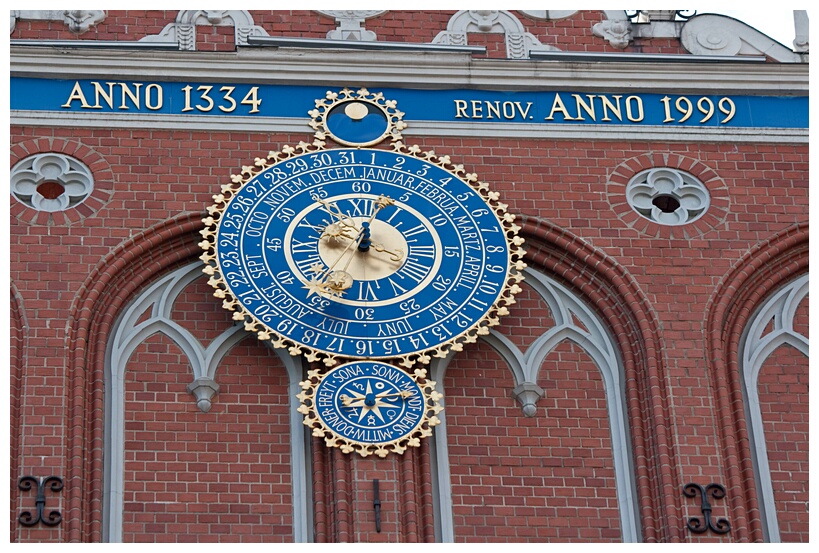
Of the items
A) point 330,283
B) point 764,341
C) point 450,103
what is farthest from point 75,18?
point 764,341

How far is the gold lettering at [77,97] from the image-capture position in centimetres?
1902

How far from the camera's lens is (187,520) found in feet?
56.8

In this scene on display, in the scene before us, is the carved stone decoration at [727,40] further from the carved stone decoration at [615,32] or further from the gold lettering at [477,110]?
the gold lettering at [477,110]

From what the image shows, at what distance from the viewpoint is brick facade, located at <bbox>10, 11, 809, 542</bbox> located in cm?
1742

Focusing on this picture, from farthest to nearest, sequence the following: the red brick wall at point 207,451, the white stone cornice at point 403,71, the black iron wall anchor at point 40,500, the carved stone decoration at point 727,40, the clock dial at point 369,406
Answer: the carved stone decoration at point 727,40 → the white stone cornice at point 403,71 → the clock dial at point 369,406 → the red brick wall at point 207,451 → the black iron wall anchor at point 40,500

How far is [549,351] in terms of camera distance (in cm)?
1847

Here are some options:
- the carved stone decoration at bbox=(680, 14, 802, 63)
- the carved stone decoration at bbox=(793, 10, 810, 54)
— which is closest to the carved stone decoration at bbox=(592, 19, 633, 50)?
the carved stone decoration at bbox=(680, 14, 802, 63)

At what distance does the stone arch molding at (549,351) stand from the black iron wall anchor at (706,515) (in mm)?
404

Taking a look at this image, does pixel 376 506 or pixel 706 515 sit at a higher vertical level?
pixel 376 506

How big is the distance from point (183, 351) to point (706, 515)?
3.75 metres

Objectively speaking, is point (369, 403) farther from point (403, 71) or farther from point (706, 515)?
point (403, 71)

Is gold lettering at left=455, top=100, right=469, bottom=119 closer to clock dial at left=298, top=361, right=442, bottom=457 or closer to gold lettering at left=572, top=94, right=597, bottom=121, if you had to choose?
gold lettering at left=572, top=94, right=597, bottom=121

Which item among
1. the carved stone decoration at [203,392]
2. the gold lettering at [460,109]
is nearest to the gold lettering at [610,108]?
the gold lettering at [460,109]

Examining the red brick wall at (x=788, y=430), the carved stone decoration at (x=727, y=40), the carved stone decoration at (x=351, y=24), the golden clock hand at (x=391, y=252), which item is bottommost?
the red brick wall at (x=788, y=430)
